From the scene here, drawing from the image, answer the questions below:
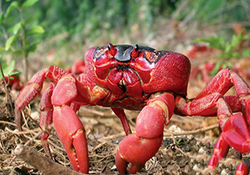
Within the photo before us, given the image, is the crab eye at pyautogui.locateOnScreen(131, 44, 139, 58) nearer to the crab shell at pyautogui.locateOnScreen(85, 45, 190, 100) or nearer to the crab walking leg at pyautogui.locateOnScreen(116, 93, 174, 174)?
the crab shell at pyautogui.locateOnScreen(85, 45, 190, 100)

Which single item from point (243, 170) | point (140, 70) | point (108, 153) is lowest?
point (108, 153)

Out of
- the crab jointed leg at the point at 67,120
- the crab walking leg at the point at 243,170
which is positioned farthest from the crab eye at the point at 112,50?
the crab walking leg at the point at 243,170

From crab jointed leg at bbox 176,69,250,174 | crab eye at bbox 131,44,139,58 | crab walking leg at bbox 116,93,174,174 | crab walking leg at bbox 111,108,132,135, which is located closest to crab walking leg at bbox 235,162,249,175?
crab jointed leg at bbox 176,69,250,174

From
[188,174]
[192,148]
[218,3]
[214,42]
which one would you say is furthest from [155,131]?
[218,3]

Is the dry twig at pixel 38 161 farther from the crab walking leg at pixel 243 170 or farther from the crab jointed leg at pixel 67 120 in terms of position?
the crab walking leg at pixel 243 170

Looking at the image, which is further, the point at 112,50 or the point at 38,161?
the point at 112,50

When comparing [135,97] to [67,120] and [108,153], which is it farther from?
[67,120]

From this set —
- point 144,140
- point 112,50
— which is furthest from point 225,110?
point 112,50
